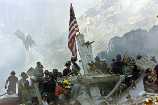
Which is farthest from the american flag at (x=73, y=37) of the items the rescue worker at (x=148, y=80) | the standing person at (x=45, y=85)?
the rescue worker at (x=148, y=80)

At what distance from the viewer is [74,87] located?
25594 millimetres

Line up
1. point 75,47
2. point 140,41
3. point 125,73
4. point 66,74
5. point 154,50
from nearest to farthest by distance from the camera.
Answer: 1. point 125,73
2. point 66,74
3. point 75,47
4. point 154,50
5. point 140,41

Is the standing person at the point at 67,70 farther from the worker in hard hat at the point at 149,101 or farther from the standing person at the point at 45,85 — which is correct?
the worker in hard hat at the point at 149,101

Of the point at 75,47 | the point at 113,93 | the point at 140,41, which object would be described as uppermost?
the point at 140,41

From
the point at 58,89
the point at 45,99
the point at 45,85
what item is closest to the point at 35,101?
the point at 45,99

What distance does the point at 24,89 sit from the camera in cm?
2750

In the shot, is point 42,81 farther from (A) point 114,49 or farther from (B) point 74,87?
(A) point 114,49

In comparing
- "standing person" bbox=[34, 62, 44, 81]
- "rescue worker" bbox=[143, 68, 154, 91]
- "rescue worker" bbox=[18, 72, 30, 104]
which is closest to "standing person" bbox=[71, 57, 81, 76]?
"standing person" bbox=[34, 62, 44, 81]

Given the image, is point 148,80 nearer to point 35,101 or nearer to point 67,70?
point 67,70

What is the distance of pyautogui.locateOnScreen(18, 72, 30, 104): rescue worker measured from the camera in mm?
27484

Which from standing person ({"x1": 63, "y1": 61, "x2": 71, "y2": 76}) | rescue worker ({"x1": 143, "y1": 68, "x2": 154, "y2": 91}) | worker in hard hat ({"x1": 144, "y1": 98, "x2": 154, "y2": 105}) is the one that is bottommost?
worker in hard hat ({"x1": 144, "y1": 98, "x2": 154, "y2": 105})

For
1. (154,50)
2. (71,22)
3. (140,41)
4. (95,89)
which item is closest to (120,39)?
(140,41)

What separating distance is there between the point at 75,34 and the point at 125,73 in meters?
4.98

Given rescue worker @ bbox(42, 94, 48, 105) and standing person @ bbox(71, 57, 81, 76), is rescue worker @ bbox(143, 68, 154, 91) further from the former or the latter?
rescue worker @ bbox(42, 94, 48, 105)
